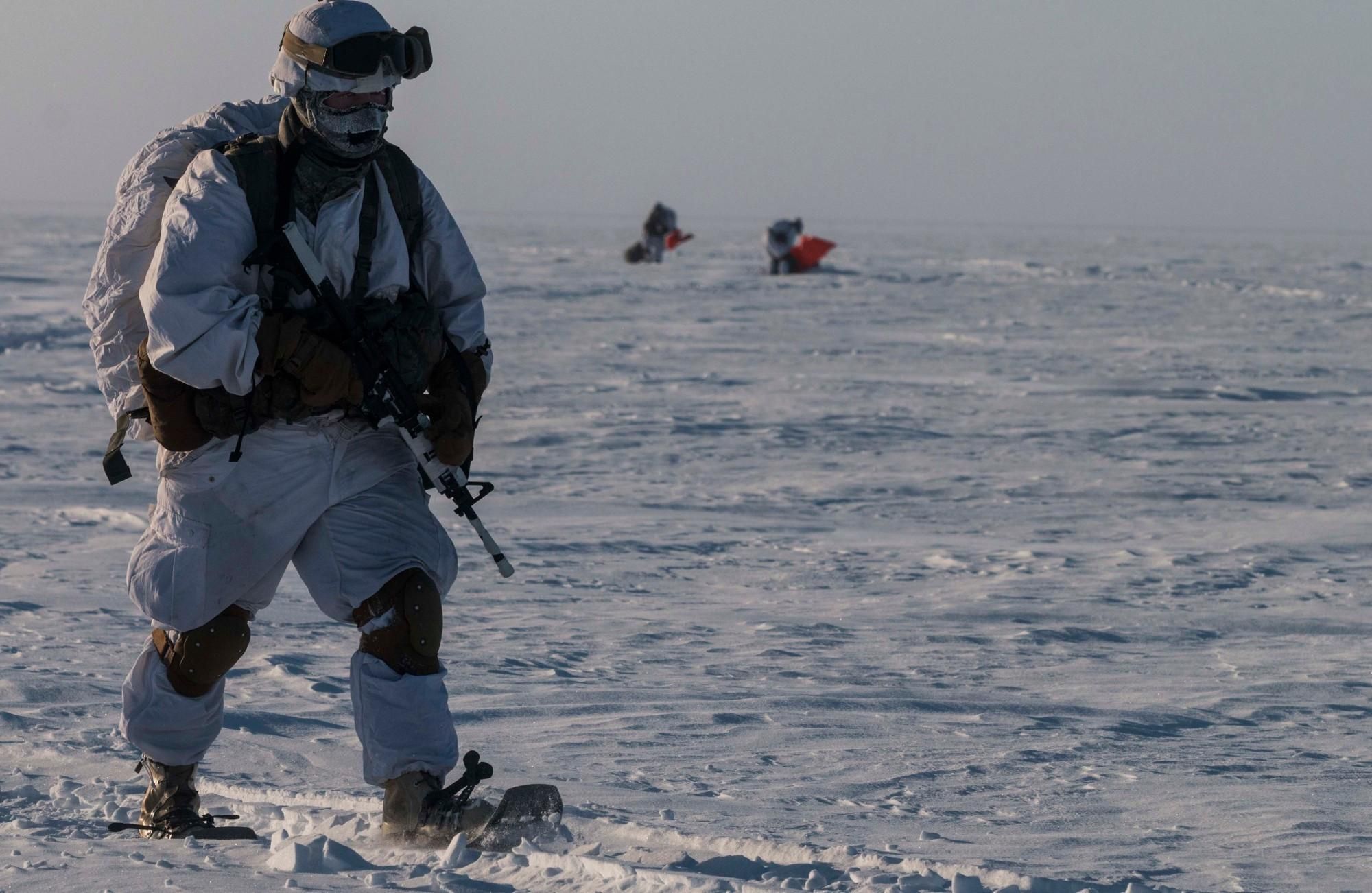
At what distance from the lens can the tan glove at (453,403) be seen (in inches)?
114

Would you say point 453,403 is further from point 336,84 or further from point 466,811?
point 466,811

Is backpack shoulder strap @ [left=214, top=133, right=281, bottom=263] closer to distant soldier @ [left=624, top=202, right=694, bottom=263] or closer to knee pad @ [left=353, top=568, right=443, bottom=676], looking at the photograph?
knee pad @ [left=353, top=568, right=443, bottom=676]

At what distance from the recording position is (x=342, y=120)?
277 cm

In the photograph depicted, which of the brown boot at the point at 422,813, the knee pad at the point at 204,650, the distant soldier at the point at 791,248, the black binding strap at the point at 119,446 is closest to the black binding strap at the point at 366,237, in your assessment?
the black binding strap at the point at 119,446

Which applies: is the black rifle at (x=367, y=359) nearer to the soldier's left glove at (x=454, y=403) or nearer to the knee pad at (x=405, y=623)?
the soldier's left glove at (x=454, y=403)

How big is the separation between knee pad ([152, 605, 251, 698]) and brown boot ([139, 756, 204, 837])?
0.49 feet

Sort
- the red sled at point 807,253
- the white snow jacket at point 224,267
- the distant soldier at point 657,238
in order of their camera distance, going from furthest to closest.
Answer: the distant soldier at point 657,238
the red sled at point 807,253
the white snow jacket at point 224,267

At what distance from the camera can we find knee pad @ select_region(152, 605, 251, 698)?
288 centimetres

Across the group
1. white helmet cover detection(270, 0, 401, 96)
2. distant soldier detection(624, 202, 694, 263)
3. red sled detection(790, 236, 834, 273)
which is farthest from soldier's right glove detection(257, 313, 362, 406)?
distant soldier detection(624, 202, 694, 263)

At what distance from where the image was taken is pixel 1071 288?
2550cm

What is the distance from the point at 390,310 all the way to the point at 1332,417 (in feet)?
28.0

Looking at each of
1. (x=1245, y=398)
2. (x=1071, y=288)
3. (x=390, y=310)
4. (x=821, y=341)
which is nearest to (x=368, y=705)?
(x=390, y=310)

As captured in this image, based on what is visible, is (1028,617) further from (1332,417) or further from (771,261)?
(771,261)

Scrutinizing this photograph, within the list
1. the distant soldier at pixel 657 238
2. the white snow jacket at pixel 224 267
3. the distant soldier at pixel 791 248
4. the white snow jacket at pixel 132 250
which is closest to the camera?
the white snow jacket at pixel 224 267
